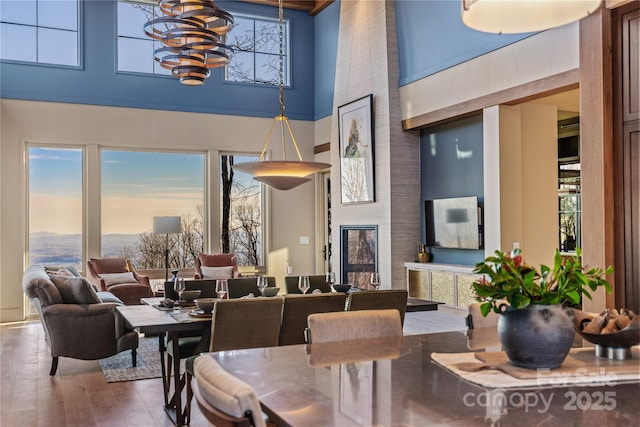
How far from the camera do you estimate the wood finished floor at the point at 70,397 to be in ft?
13.3

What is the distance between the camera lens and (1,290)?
8.71 meters

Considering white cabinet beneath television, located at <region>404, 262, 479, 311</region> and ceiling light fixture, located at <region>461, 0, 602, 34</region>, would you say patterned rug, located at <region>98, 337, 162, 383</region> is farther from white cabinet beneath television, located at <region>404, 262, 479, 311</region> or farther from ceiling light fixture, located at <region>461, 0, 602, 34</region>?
ceiling light fixture, located at <region>461, 0, 602, 34</region>

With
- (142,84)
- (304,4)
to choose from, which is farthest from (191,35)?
(304,4)

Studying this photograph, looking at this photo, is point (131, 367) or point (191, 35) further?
point (131, 367)

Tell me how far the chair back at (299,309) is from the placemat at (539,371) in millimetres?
2015

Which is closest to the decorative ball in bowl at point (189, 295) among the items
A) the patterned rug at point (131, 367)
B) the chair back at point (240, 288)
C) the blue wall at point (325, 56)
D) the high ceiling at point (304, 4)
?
the chair back at point (240, 288)

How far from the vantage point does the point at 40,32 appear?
9062mm

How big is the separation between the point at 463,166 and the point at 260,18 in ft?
16.3

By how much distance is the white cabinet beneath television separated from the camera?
7.18 m

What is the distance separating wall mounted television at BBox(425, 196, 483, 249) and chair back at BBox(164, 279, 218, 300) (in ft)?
11.4

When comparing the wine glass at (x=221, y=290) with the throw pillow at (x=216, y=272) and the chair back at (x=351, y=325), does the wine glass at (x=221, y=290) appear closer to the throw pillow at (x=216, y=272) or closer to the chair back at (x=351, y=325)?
the chair back at (x=351, y=325)

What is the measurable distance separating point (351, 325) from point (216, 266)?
694 centimetres

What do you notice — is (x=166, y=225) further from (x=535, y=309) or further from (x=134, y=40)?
(x=535, y=309)

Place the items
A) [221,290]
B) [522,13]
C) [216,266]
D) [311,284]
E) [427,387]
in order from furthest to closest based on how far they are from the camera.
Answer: [216,266] < [311,284] < [221,290] < [522,13] < [427,387]
